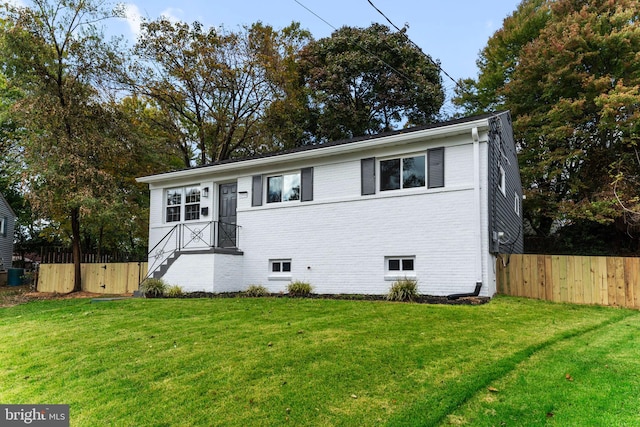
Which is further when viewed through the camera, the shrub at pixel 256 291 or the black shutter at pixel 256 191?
the black shutter at pixel 256 191

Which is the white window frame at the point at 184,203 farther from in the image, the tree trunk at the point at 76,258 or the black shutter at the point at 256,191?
the tree trunk at the point at 76,258

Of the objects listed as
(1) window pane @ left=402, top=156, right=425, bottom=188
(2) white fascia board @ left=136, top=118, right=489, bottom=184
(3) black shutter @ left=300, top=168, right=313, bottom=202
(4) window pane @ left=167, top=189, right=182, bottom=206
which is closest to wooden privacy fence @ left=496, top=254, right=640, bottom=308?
(1) window pane @ left=402, top=156, right=425, bottom=188

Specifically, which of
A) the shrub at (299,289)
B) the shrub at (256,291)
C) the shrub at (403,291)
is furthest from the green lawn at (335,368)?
the shrub at (256,291)

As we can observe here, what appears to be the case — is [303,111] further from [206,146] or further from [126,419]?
[126,419]

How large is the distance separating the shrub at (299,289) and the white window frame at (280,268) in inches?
26.4

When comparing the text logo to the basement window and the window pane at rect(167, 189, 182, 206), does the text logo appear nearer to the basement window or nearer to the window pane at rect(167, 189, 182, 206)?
the basement window

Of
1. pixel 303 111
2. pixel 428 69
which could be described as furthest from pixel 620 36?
pixel 303 111

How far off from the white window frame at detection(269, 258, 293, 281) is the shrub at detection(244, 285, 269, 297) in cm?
55

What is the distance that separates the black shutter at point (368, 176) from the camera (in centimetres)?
1113

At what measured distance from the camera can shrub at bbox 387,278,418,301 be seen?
9609 mm

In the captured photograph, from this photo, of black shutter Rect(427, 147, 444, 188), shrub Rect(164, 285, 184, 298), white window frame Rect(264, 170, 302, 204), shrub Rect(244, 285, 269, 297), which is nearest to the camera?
black shutter Rect(427, 147, 444, 188)

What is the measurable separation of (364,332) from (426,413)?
264 cm

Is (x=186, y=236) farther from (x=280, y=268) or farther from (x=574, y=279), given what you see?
(x=574, y=279)

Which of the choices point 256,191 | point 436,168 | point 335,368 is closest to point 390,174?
point 436,168
